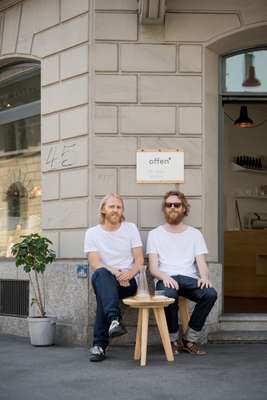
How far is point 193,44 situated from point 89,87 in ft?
4.43

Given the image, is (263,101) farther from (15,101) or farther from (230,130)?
(230,130)

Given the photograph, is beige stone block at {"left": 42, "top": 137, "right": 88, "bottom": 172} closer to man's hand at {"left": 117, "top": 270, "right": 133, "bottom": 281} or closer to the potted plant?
the potted plant

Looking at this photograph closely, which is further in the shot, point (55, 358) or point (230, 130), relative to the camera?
point (230, 130)

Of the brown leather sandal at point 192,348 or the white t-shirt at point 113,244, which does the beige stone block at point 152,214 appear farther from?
the brown leather sandal at point 192,348

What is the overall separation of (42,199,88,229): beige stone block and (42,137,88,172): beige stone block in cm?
44

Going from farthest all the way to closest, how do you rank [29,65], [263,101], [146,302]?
1. [29,65]
2. [263,101]
3. [146,302]

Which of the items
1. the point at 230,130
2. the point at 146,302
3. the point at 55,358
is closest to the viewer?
the point at 146,302

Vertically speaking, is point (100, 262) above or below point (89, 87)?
below

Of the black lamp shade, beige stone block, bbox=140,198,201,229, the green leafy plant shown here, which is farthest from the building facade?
the black lamp shade

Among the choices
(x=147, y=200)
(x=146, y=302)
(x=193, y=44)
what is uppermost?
(x=193, y=44)

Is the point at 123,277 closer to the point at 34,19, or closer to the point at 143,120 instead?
the point at 143,120

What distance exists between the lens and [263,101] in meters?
8.49

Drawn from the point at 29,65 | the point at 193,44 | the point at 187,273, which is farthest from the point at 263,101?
the point at 29,65

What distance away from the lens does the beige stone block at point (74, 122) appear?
26.4 ft
